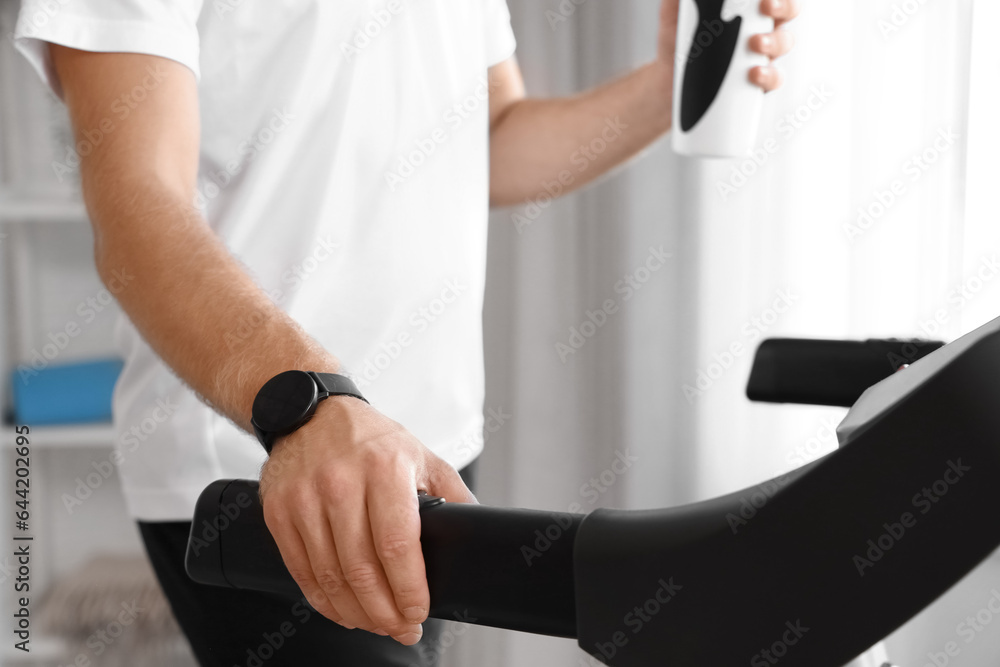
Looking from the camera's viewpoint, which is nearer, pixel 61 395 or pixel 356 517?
pixel 356 517

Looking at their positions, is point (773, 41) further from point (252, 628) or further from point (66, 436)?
point (66, 436)

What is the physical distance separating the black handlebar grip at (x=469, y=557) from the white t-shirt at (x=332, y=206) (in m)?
0.40

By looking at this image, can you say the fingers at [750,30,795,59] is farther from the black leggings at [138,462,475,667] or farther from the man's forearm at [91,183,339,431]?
the black leggings at [138,462,475,667]

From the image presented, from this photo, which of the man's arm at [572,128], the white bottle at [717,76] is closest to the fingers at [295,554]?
the white bottle at [717,76]

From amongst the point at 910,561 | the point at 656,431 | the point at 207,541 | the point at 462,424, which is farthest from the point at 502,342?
the point at 910,561

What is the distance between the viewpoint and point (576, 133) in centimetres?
107

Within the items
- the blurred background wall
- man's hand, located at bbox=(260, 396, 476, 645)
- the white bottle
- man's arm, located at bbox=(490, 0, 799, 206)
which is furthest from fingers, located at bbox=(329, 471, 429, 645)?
the blurred background wall

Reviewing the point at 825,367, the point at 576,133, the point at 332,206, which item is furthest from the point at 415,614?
the point at 576,133

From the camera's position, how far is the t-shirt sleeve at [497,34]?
3.43 feet

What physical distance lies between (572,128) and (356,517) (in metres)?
0.82

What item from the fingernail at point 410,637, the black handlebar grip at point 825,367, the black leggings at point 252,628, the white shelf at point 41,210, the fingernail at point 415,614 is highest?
the fingernail at point 415,614

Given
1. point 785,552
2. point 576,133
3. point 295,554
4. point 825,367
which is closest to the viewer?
point 785,552

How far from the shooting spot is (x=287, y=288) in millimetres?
792

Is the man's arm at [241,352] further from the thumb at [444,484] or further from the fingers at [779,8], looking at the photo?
the fingers at [779,8]
